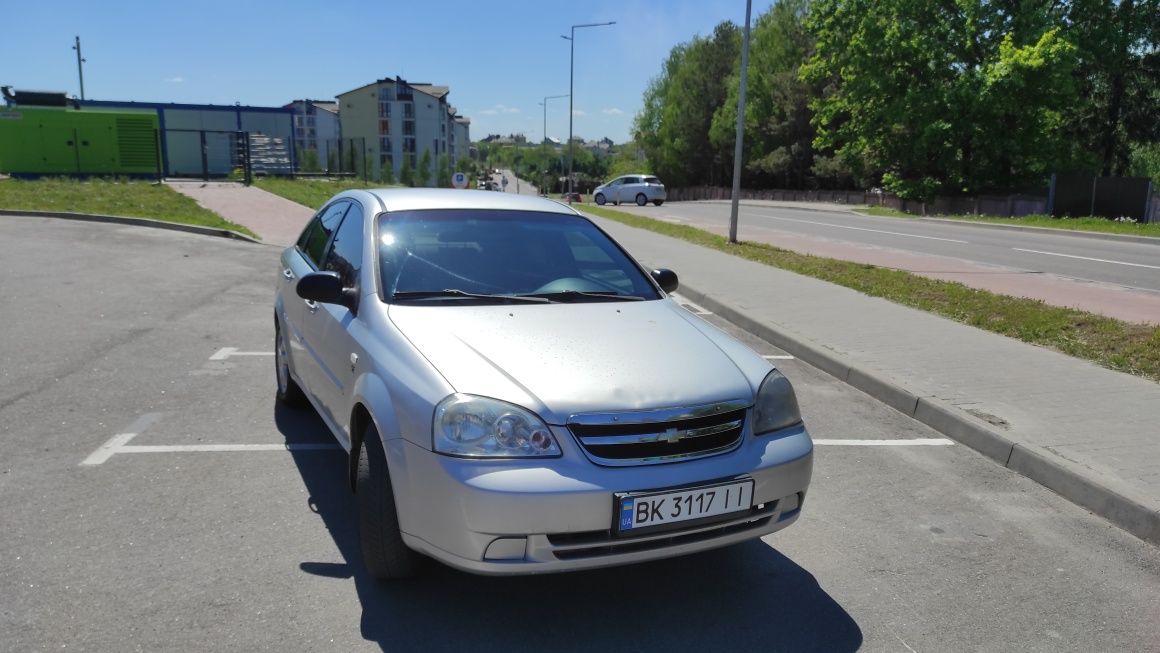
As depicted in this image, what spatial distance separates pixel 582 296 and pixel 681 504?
4.71 ft

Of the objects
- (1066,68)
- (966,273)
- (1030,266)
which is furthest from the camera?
(1066,68)

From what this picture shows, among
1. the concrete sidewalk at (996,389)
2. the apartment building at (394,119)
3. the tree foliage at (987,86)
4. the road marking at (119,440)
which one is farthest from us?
the apartment building at (394,119)

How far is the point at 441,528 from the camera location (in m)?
2.90

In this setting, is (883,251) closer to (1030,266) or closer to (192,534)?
(1030,266)

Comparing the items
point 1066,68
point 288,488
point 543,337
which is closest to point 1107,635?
point 543,337

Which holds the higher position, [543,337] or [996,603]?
[543,337]

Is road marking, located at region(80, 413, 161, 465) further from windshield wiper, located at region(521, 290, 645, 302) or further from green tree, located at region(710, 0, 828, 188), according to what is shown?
green tree, located at region(710, 0, 828, 188)

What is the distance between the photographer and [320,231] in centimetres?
538

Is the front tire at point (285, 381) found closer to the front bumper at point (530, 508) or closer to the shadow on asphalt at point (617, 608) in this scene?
the shadow on asphalt at point (617, 608)

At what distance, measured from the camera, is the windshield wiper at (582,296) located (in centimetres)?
406

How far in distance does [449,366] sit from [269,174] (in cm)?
3571

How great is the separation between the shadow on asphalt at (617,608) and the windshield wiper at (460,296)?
113 centimetres

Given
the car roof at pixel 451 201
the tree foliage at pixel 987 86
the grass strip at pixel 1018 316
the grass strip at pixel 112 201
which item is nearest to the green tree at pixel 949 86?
the tree foliage at pixel 987 86

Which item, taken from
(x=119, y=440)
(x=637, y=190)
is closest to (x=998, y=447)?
(x=119, y=440)
